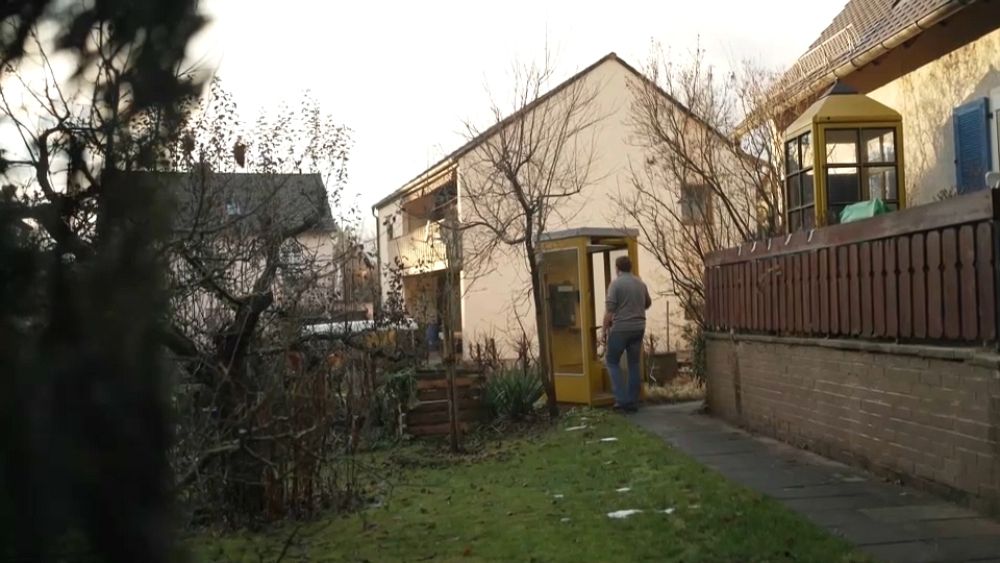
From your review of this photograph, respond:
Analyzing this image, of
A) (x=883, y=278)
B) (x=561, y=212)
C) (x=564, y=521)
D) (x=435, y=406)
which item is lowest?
(x=564, y=521)

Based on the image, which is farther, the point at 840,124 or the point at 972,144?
the point at 840,124

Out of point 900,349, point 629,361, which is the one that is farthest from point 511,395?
point 900,349

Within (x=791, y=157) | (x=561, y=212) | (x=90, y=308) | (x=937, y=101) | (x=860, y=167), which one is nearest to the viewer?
(x=90, y=308)

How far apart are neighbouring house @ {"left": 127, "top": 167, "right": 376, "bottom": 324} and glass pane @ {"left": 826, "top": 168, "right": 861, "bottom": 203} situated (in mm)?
5399

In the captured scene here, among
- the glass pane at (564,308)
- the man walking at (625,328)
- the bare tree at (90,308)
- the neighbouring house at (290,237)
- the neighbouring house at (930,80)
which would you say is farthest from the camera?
the glass pane at (564,308)

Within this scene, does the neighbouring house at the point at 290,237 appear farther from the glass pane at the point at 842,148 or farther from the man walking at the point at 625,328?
the glass pane at the point at 842,148

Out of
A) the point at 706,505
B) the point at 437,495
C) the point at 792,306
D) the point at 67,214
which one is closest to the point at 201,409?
the point at 437,495

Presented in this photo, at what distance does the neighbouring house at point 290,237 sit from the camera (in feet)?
27.4

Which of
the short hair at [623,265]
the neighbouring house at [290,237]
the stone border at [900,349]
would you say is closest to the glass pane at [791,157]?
the short hair at [623,265]

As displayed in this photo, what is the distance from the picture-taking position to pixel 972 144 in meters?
11.6

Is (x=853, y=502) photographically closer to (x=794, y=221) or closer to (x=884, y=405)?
(x=884, y=405)

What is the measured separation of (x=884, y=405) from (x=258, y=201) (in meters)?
6.62

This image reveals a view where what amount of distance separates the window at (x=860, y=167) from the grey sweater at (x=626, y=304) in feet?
8.04

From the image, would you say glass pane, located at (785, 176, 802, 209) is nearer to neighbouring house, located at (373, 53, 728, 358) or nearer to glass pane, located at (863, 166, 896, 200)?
glass pane, located at (863, 166, 896, 200)
